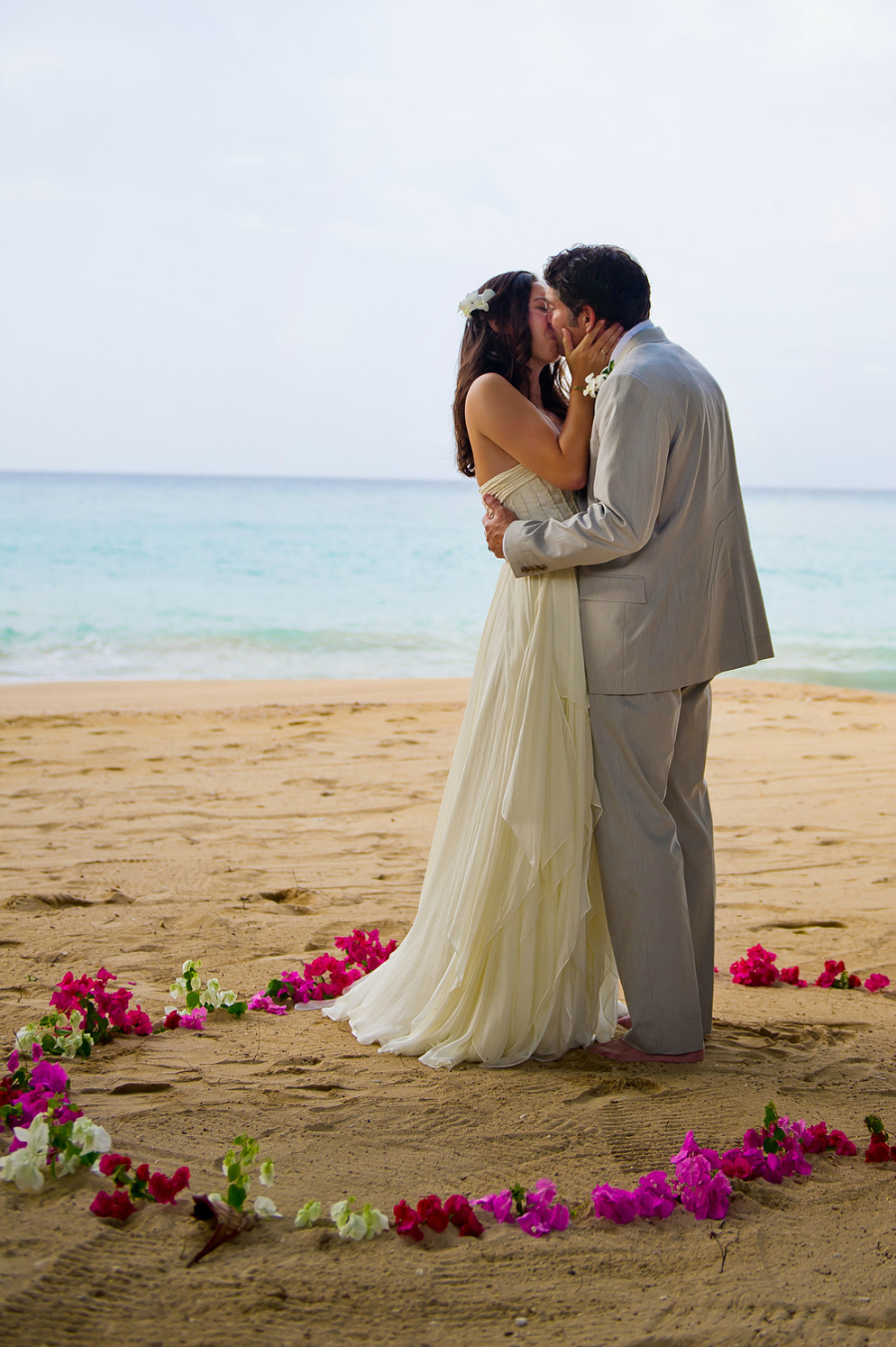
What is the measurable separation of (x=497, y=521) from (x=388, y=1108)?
1.61 metres

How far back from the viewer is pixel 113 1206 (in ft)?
6.75

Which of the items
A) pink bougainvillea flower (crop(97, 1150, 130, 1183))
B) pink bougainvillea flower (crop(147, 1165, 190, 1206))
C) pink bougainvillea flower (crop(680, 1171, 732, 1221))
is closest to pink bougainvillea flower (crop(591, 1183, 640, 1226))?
pink bougainvillea flower (crop(680, 1171, 732, 1221))

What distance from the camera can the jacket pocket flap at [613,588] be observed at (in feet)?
9.32

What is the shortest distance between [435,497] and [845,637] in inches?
1855

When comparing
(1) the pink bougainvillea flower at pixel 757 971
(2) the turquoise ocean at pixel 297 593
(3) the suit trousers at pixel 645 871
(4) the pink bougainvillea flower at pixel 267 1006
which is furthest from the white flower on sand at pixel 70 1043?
(2) the turquoise ocean at pixel 297 593

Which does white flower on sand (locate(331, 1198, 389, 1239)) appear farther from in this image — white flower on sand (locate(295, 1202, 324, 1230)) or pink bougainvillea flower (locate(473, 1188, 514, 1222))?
pink bougainvillea flower (locate(473, 1188, 514, 1222))

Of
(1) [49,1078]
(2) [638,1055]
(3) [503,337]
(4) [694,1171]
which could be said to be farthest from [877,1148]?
(3) [503,337]

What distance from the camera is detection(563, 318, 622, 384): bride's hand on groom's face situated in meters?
2.91

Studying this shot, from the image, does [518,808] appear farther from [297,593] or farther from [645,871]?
[297,593]

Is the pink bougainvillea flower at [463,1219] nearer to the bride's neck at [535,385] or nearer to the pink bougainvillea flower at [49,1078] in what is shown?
the pink bougainvillea flower at [49,1078]

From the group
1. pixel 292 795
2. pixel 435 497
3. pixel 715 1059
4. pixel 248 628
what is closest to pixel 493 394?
pixel 715 1059

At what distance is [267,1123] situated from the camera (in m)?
2.54

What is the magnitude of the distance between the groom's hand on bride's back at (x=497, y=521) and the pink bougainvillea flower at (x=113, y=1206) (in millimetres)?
1862

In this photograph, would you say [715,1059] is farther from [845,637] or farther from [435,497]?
[435,497]
